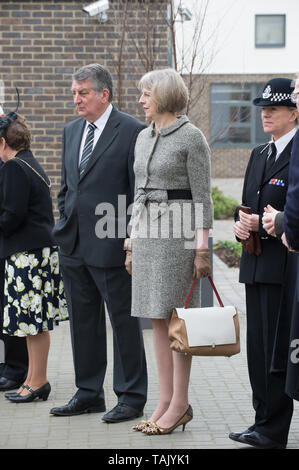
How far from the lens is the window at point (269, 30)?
34062mm

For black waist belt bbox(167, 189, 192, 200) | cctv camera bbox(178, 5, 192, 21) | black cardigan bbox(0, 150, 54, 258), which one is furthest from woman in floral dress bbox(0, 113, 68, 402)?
cctv camera bbox(178, 5, 192, 21)

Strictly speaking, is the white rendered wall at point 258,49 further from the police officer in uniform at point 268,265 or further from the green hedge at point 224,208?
the police officer in uniform at point 268,265

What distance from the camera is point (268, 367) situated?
4.81 m

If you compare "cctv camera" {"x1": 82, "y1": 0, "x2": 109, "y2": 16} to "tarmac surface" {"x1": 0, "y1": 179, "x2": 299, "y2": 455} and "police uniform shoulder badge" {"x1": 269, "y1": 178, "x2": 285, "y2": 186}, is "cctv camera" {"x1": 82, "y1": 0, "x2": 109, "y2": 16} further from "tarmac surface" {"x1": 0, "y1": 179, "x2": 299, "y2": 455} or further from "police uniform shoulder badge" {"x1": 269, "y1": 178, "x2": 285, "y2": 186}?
"police uniform shoulder badge" {"x1": 269, "y1": 178, "x2": 285, "y2": 186}

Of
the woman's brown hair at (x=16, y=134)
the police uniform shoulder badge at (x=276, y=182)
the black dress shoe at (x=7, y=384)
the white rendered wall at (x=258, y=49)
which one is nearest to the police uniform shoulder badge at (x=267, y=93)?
the police uniform shoulder badge at (x=276, y=182)

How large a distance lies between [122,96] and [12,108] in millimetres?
1267

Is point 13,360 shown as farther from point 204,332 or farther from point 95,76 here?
point 95,76

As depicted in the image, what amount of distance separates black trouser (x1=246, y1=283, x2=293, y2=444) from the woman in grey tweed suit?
365mm

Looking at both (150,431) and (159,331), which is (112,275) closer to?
(159,331)

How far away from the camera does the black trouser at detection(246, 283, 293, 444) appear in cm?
475

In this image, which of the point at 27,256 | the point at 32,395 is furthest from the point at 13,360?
the point at 27,256

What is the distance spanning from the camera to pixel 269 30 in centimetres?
3412
